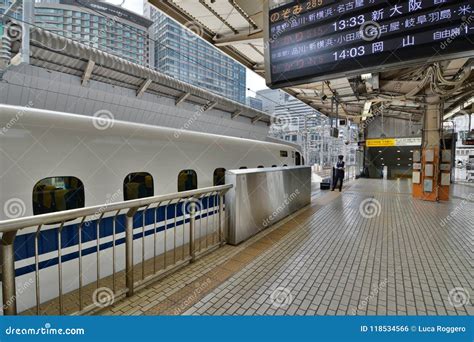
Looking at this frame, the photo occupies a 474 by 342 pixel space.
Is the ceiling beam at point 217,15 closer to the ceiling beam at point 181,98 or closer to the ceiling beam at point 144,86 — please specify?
the ceiling beam at point 144,86

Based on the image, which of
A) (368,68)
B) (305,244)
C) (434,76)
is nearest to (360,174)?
(434,76)

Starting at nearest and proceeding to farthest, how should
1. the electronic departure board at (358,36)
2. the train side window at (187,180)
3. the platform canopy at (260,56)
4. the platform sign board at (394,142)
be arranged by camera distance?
1. the electronic departure board at (358,36)
2. the platform canopy at (260,56)
3. the train side window at (187,180)
4. the platform sign board at (394,142)

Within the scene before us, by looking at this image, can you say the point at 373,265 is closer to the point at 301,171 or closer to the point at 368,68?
the point at 368,68

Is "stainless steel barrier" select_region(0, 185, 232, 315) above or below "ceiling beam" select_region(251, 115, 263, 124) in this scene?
below

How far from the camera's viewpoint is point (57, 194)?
314 centimetres

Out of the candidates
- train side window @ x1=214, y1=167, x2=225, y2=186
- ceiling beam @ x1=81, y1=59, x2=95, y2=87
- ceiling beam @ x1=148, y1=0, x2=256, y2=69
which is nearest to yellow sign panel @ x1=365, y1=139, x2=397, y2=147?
ceiling beam @ x1=148, y1=0, x2=256, y2=69

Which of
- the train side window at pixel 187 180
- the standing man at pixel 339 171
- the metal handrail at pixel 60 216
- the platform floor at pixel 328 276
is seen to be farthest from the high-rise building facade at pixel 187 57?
the standing man at pixel 339 171

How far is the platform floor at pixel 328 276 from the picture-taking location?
2.61m

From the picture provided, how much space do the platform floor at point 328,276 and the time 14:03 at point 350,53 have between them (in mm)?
2607

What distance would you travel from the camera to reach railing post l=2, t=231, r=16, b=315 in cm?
190

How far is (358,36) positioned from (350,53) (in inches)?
7.5

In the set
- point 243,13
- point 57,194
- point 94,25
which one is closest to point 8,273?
point 57,194

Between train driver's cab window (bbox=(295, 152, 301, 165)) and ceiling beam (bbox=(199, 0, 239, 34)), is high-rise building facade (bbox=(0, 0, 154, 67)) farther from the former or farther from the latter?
train driver's cab window (bbox=(295, 152, 301, 165))

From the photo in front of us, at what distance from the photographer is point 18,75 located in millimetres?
4434
